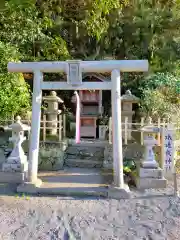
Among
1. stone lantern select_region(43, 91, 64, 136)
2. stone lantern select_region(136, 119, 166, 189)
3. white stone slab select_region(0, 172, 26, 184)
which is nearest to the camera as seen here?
stone lantern select_region(136, 119, 166, 189)

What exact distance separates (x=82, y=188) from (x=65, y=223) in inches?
53.6

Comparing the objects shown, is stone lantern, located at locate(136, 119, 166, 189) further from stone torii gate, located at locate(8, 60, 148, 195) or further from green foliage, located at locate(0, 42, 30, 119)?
green foliage, located at locate(0, 42, 30, 119)

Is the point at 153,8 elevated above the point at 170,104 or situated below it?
above

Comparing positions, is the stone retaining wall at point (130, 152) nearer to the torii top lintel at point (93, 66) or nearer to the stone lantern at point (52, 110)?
the stone lantern at point (52, 110)

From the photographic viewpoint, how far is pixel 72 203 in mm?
4922

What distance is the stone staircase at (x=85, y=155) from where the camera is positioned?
24.5ft

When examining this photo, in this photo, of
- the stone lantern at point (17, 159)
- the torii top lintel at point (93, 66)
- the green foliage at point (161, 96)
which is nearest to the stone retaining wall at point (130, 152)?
the green foliage at point (161, 96)

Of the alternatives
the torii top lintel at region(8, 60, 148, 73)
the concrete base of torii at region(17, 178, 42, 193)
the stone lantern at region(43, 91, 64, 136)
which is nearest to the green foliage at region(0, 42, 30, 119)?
the stone lantern at region(43, 91, 64, 136)

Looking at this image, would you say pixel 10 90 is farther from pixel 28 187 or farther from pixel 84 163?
pixel 28 187

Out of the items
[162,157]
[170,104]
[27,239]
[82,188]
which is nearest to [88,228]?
[27,239]

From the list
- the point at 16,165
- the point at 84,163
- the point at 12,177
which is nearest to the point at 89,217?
the point at 12,177

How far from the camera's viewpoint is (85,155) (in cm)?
773

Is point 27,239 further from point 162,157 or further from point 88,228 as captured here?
point 162,157

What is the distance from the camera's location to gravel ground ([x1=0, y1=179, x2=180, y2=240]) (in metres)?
3.83
